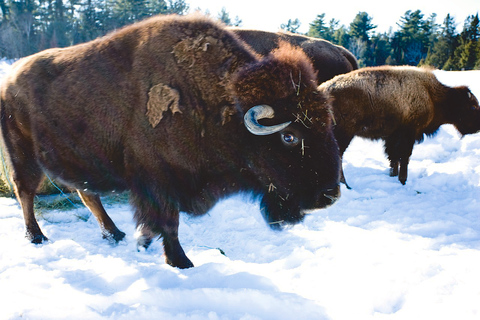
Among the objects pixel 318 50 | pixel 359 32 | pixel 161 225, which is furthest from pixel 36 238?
pixel 359 32

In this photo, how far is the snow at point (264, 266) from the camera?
1.64 m

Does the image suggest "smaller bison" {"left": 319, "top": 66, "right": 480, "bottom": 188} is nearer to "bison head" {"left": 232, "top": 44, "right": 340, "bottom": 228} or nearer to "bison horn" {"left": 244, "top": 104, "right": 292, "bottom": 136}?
"bison head" {"left": 232, "top": 44, "right": 340, "bottom": 228}

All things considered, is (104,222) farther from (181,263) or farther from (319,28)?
(319,28)

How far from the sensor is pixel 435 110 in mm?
5910

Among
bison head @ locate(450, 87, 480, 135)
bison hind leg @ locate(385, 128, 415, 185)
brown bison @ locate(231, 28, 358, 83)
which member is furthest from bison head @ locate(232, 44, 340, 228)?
bison head @ locate(450, 87, 480, 135)

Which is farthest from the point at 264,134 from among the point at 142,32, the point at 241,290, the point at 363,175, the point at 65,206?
the point at 363,175

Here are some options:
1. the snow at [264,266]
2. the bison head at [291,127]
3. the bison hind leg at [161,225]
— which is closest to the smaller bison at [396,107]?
the snow at [264,266]

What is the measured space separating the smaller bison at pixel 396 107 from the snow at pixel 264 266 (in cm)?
142

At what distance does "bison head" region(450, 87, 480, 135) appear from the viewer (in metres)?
5.89

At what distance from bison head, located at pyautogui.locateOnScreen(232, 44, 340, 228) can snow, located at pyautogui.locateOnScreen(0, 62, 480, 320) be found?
50 cm

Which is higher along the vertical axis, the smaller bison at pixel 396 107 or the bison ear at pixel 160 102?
the bison ear at pixel 160 102

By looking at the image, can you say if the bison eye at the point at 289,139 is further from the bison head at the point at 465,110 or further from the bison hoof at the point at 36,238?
the bison head at the point at 465,110

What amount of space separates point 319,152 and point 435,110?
494cm

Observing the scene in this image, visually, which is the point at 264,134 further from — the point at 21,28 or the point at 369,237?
the point at 21,28
